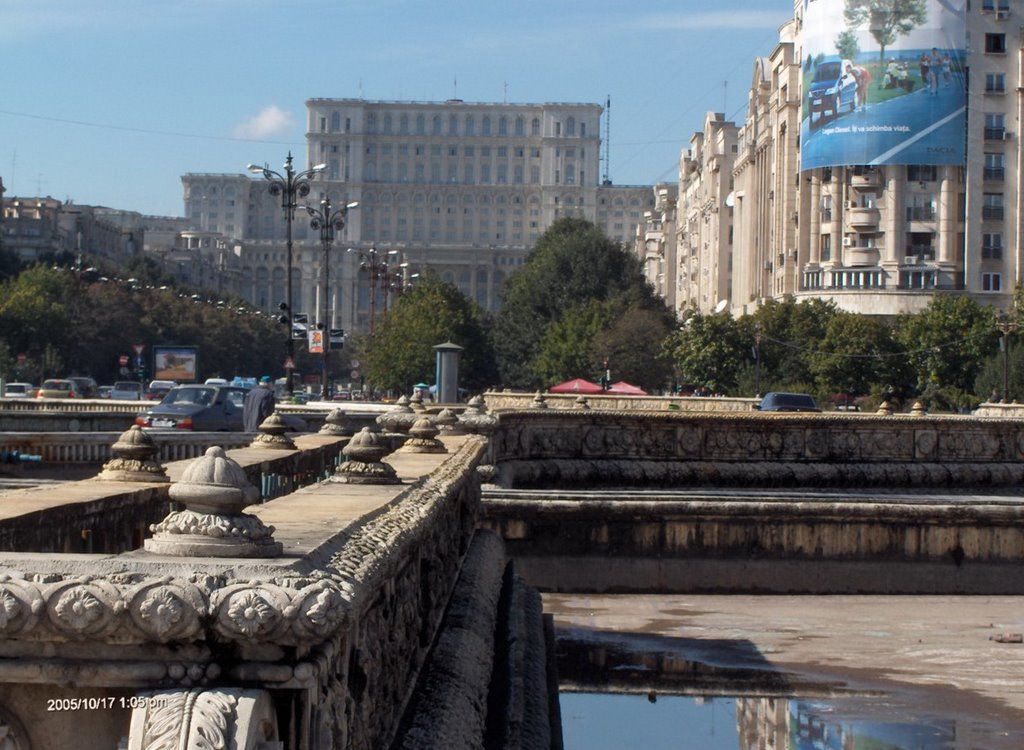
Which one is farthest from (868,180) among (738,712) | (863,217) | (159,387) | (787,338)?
(738,712)

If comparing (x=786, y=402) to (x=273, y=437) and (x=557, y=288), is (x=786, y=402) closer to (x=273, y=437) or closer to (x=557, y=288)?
(x=273, y=437)

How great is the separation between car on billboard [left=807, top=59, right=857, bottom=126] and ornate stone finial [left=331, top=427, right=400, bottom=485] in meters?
85.5

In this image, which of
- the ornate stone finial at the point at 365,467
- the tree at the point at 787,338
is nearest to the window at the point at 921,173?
the tree at the point at 787,338

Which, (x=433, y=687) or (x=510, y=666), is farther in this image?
(x=510, y=666)

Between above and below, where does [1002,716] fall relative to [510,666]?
below

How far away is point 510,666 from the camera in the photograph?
8.21 m

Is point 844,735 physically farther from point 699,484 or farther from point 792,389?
point 792,389

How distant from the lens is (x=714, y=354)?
7438 centimetres

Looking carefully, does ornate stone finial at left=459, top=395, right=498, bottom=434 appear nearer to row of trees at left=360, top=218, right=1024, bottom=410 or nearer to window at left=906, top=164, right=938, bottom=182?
row of trees at left=360, top=218, right=1024, bottom=410

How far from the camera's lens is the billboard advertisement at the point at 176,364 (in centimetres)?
5712

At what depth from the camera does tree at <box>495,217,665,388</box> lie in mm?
100375

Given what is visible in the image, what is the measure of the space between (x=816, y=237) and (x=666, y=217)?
70.5m

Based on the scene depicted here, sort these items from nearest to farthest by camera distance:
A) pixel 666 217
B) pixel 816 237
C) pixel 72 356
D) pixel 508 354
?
1. pixel 72 356
2. pixel 816 237
3. pixel 508 354
4. pixel 666 217

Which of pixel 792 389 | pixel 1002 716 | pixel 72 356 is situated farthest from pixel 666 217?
pixel 1002 716
